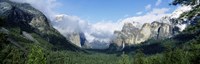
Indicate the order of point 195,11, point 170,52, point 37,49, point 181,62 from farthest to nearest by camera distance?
point 170,52 → point 181,62 → point 37,49 → point 195,11

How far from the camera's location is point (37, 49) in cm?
5938

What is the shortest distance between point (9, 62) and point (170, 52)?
47.4m

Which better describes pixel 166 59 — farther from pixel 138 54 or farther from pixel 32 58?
pixel 32 58

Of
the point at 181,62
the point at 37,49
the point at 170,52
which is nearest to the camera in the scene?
the point at 37,49

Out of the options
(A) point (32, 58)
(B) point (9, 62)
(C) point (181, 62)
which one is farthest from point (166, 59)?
(A) point (32, 58)

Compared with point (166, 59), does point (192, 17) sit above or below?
above

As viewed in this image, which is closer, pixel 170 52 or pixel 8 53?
pixel 8 53

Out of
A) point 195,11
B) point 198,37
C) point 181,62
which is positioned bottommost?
point 181,62

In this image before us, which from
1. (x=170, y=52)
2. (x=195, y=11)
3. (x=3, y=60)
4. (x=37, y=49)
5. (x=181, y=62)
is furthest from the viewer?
(x=170, y=52)

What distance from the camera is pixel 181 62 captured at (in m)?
103

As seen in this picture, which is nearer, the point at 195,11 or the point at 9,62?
the point at 195,11

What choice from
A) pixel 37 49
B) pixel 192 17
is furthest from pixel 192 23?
pixel 37 49

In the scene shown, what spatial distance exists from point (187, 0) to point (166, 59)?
288 feet

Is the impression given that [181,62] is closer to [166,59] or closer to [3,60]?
[166,59]
